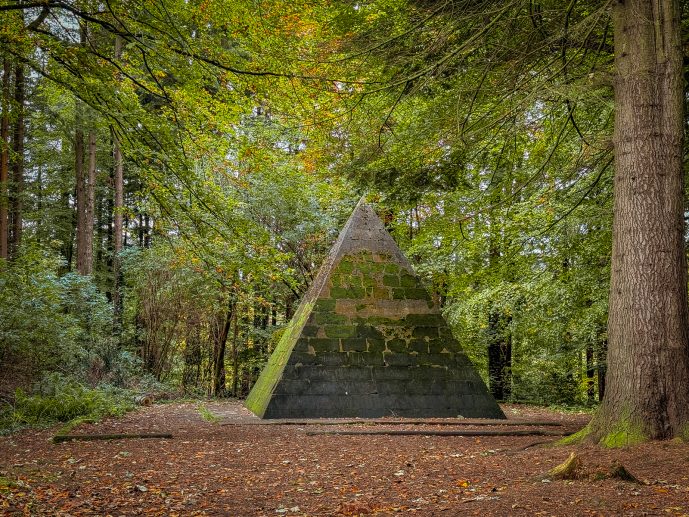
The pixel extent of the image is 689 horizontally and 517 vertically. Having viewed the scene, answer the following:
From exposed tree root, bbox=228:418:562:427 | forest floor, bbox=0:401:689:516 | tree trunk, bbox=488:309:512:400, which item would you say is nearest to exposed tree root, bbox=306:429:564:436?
forest floor, bbox=0:401:689:516

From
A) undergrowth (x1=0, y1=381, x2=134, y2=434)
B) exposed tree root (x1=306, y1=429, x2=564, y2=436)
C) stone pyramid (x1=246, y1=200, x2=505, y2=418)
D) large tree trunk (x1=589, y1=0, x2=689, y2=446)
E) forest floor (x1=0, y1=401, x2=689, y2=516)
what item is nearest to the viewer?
forest floor (x1=0, y1=401, x2=689, y2=516)

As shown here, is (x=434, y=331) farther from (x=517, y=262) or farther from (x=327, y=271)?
(x=517, y=262)

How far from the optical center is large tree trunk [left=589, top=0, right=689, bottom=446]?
548 cm

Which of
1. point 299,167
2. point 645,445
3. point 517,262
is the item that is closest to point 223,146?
point 645,445

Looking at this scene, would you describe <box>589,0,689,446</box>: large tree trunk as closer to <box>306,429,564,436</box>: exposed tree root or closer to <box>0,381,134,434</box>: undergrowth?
<box>306,429,564,436</box>: exposed tree root

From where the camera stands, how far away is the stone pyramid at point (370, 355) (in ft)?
30.5

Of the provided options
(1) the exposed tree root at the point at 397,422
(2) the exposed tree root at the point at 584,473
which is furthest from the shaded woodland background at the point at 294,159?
(2) the exposed tree root at the point at 584,473

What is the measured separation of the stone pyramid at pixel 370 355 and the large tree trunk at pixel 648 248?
3.93m

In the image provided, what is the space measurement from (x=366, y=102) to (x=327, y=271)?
322 cm

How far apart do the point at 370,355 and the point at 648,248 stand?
5.02 metres

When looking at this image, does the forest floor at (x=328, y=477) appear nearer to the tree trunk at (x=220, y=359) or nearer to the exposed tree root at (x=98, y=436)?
the exposed tree root at (x=98, y=436)

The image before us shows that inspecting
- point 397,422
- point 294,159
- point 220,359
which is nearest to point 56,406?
point 397,422

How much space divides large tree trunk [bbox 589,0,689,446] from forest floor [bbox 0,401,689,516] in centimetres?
39

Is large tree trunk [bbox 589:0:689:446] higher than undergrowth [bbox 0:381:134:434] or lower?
higher
